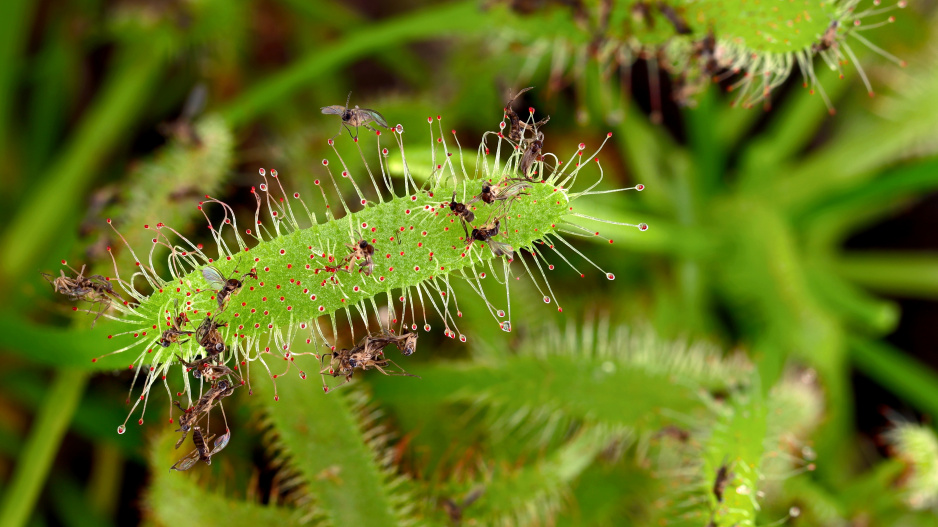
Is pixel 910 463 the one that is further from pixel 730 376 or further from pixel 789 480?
pixel 730 376

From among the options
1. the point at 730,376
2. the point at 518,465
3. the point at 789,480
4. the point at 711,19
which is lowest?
the point at 789,480

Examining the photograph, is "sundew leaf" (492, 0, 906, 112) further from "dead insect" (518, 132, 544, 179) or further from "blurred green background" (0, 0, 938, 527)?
"dead insect" (518, 132, 544, 179)

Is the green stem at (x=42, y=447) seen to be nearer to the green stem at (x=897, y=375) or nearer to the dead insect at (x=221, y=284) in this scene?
the dead insect at (x=221, y=284)

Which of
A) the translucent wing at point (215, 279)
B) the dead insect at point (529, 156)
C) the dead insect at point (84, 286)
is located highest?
the dead insect at point (529, 156)

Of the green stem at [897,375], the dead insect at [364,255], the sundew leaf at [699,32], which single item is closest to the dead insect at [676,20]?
the sundew leaf at [699,32]

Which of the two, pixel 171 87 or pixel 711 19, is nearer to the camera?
pixel 711 19

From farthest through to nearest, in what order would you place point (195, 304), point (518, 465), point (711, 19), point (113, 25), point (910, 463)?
point (113, 25) → point (910, 463) → point (518, 465) → point (711, 19) → point (195, 304)

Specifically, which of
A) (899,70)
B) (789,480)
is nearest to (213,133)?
(789,480)
